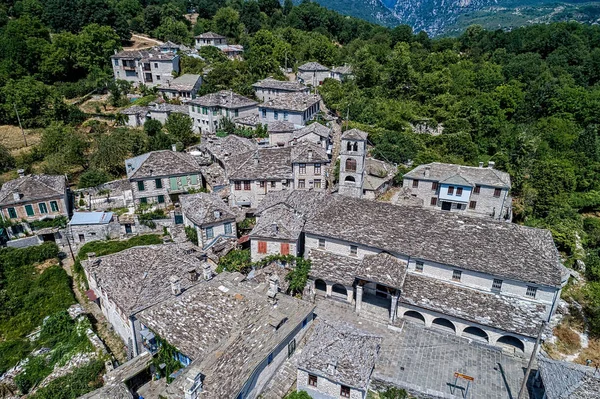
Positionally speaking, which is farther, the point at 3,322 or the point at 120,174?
the point at 120,174

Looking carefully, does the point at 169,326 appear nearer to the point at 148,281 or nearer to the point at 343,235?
the point at 148,281

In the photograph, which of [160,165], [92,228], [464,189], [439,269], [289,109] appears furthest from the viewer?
[289,109]

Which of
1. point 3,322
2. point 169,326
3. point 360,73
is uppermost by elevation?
point 360,73

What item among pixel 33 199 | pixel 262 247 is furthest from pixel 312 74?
pixel 262 247

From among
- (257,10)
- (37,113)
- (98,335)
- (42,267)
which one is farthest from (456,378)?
(257,10)

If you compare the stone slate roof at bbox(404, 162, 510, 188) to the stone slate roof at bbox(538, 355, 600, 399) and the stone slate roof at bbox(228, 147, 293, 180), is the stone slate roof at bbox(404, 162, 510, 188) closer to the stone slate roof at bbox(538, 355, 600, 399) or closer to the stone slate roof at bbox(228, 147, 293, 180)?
the stone slate roof at bbox(228, 147, 293, 180)

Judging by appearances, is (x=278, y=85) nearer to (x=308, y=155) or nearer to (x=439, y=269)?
(x=308, y=155)

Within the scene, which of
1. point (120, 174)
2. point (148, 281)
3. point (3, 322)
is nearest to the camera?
point (148, 281)
